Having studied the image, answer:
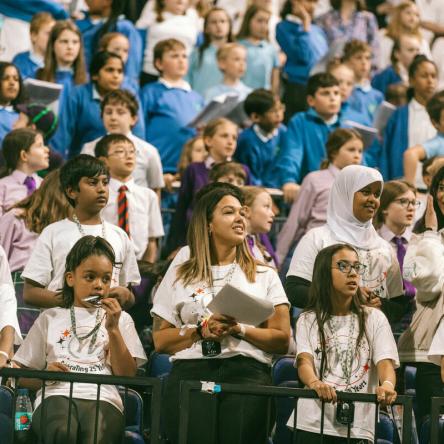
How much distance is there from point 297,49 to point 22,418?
7630 millimetres

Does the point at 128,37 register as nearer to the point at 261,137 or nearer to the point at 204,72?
the point at 204,72

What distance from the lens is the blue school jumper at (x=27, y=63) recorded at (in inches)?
477

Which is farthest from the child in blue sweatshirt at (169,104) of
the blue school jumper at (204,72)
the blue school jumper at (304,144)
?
the blue school jumper at (304,144)

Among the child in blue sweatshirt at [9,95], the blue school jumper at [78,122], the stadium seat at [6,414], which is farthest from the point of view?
the blue school jumper at [78,122]

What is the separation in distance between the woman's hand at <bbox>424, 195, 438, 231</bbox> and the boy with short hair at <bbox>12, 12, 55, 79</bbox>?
5.21m

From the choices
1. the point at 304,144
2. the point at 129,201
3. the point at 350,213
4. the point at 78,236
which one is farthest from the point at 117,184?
the point at 304,144

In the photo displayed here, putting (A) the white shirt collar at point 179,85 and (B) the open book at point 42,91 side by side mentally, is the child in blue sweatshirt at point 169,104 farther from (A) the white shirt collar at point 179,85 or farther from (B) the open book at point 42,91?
(B) the open book at point 42,91

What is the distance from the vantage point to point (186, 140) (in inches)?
466

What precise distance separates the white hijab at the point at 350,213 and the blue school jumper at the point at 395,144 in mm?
4322

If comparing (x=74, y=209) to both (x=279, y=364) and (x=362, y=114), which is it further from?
(x=362, y=114)

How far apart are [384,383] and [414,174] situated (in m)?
4.08

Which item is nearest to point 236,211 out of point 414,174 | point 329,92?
point 414,174

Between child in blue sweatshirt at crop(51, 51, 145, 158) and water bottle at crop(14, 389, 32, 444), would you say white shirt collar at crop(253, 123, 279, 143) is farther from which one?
water bottle at crop(14, 389, 32, 444)

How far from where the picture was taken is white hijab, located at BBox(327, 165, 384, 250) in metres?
7.53
